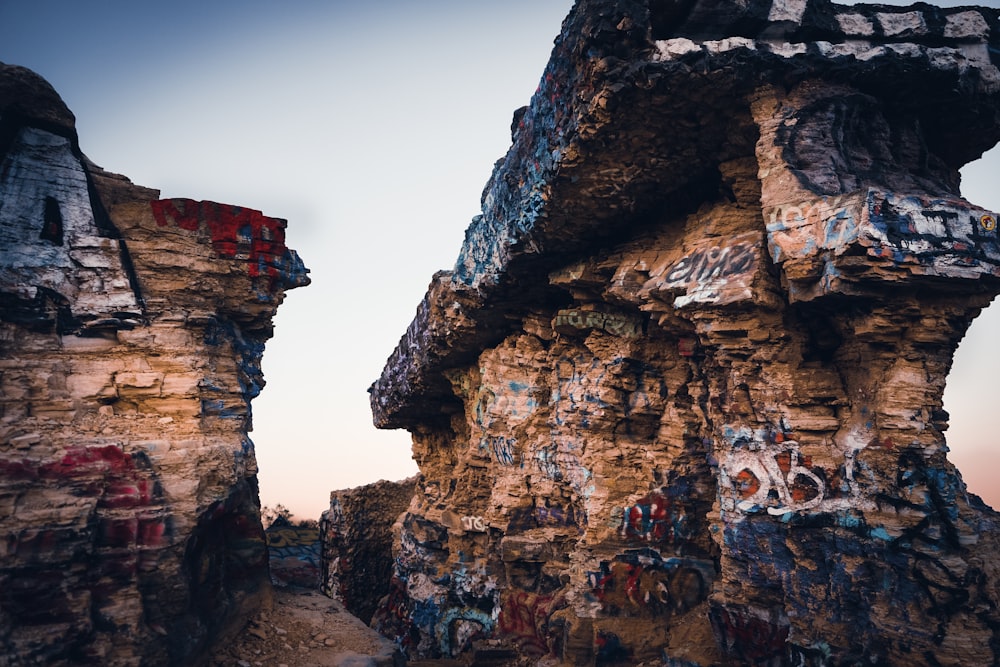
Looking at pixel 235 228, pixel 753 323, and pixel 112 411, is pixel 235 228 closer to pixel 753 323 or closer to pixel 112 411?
pixel 112 411

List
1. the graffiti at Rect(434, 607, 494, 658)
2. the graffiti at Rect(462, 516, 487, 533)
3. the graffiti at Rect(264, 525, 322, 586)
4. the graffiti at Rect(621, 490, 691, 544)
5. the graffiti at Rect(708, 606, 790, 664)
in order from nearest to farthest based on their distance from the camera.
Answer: the graffiti at Rect(708, 606, 790, 664) < the graffiti at Rect(621, 490, 691, 544) < the graffiti at Rect(434, 607, 494, 658) < the graffiti at Rect(462, 516, 487, 533) < the graffiti at Rect(264, 525, 322, 586)

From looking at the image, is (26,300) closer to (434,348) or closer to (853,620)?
(434,348)

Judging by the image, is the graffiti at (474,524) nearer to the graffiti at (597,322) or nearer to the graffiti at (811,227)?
the graffiti at (597,322)

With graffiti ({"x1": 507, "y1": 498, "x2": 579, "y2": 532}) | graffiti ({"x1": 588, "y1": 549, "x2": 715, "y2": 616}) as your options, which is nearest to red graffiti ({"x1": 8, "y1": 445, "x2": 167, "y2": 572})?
graffiti ({"x1": 507, "y1": 498, "x2": 579, "y2": 532})

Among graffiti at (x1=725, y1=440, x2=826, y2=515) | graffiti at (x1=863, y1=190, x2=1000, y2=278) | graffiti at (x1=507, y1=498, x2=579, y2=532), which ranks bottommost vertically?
graffiti at (x1=507, y1=498, x2=579, y2=532)

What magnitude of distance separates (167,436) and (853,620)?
5881mm

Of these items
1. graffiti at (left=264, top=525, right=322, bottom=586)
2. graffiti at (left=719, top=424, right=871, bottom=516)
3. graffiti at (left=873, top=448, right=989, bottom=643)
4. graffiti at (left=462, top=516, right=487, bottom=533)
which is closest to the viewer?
graffiti at (left=873, top=448, right=989, bottom=643)

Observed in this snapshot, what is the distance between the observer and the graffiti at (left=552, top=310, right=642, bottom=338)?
23.6 feet

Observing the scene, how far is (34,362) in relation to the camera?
5148 mm

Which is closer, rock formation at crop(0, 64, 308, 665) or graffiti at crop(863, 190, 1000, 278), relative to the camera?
graffiti at crop(863, 190, 1000, 278)

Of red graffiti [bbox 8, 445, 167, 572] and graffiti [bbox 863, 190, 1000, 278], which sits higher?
graffiti [bbox 863, 190, 1000, 278]

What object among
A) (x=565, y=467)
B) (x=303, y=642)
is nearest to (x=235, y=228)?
(x=303, y=642)

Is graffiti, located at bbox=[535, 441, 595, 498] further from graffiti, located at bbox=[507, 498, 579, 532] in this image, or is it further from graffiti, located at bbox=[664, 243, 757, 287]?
graffiti, located at bbox=[664, 243, 757, 287]

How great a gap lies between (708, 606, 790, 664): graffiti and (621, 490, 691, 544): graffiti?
1.11 metres
